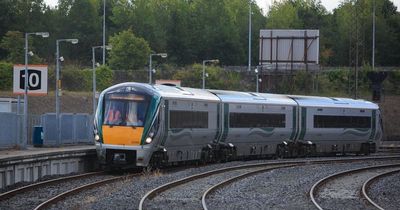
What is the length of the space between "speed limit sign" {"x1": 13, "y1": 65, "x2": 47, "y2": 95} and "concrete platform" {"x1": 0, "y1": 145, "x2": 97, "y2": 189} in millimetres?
3039

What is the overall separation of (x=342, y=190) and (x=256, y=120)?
14587 millimetres

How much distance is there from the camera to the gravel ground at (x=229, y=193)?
20.1 meters

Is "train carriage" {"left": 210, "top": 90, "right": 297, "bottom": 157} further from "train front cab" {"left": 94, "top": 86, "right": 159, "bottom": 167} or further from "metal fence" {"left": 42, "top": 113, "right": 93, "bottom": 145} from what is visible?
"train front cab" {"left": 94, "top": 86, "right": 159, "bottom": 167}

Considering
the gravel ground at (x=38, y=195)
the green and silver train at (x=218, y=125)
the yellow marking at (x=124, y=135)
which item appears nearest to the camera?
the gravel ground at (x=38, y=195)

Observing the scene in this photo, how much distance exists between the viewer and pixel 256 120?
3906 centimetres

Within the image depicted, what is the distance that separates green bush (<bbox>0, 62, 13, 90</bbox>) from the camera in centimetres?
7893

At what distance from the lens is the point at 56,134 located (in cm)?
3788

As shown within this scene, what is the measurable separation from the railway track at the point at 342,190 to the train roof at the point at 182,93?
20.2ft

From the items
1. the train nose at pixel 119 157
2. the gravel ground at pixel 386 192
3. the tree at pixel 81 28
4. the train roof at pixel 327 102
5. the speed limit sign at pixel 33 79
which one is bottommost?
the gravel ground at pixel 386 192

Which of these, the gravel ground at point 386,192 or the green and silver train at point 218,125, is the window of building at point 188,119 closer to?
the green and silver train at point 218,125

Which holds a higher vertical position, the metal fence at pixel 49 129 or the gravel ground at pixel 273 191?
the metal fence at pixel 49 129

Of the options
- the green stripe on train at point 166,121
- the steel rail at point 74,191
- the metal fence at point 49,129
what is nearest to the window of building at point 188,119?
the green stripe on train at point 166,121

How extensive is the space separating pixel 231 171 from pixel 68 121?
10.8m

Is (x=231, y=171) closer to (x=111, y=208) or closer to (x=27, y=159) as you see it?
(x=27, y=159)
